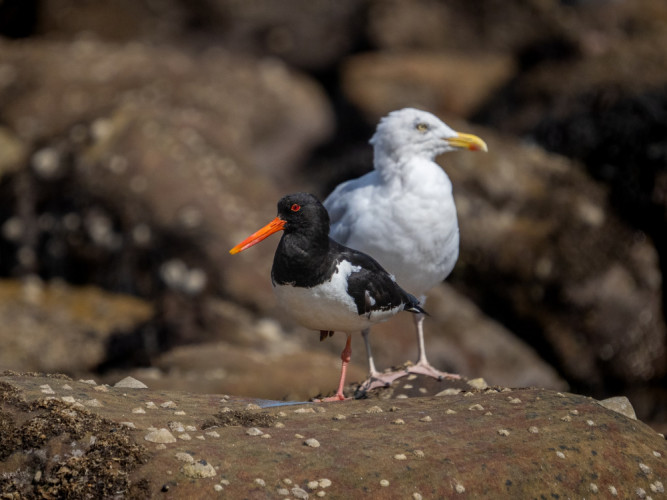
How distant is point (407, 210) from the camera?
875 cm

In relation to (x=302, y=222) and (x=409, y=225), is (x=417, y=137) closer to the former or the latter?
(x=409, y=225)

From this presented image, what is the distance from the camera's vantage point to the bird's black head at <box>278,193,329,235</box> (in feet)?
24.2

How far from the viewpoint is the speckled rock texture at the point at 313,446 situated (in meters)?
5.40

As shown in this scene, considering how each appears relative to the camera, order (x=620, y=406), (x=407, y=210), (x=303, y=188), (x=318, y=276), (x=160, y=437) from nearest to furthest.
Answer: (x=160, y=437)
(x=318, y=276)
(x=620, y=406)
(x=407, y=210)
(x=303, y=188)

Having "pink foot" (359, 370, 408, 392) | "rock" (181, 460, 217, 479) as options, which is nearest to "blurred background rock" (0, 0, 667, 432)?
"pink foot" (359, 370, 408, 392)

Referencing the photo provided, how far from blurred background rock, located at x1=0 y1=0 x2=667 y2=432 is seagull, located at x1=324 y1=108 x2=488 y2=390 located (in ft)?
9.33

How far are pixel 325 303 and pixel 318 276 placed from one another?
23 centimetres

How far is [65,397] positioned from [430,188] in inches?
169

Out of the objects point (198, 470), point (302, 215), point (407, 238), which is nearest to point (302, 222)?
point (302, 215)

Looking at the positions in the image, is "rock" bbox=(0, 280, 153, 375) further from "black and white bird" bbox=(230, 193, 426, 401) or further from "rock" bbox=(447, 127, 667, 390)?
"black and white bird" bbox=(230, 193, 426, 401)

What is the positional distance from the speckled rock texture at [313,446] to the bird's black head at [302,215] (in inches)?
57.1

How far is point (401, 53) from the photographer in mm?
21516

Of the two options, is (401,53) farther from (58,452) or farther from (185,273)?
(58,452)

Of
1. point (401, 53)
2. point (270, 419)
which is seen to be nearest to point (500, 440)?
point (270, 419)
